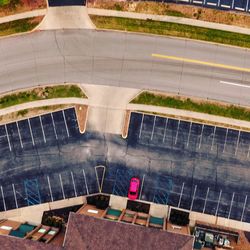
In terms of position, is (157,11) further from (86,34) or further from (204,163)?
(204,163)

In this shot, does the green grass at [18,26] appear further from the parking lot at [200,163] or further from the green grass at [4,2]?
the parking lot at [200,163]

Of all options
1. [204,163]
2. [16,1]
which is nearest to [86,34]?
[16,1]

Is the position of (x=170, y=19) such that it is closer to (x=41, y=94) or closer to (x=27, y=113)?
(x=41, y=94)

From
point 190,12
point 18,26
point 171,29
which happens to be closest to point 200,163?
point 171,29

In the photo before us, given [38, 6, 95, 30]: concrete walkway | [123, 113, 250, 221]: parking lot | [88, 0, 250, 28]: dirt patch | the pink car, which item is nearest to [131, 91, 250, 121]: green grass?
[123, 113, 250, 221]: parking lot

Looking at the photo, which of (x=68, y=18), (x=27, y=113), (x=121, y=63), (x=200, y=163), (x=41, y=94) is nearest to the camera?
(x=200, y=163)

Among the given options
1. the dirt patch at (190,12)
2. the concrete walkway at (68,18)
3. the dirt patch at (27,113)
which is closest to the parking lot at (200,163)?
the dirt patch at (27,113)

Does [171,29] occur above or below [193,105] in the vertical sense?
above
